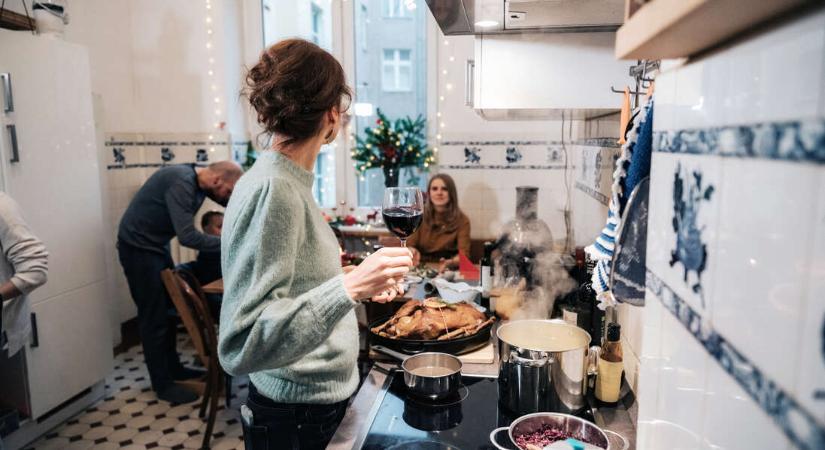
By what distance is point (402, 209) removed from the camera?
130cm

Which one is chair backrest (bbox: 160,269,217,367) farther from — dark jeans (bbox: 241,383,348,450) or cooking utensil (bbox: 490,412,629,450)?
cooking utensil (bbox: 490,412,629,450)

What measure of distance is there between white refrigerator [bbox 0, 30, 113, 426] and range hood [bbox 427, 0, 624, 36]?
2290 millimetres

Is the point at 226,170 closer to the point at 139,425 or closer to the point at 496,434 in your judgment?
the point at 139,425

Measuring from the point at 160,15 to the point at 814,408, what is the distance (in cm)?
503

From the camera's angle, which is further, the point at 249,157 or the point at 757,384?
the point at 249,157

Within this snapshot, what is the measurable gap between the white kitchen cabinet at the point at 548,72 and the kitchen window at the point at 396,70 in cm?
312

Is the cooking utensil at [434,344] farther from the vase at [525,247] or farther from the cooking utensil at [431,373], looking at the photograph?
the vase at [525,247]

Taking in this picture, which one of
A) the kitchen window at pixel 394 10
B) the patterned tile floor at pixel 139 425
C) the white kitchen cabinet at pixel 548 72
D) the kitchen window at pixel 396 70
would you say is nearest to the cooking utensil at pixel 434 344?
the white kitchen cabinet at pixel 548 72

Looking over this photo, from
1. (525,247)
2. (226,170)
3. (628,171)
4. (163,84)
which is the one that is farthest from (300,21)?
(628,171)

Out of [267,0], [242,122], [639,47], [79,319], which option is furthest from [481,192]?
[639,47]

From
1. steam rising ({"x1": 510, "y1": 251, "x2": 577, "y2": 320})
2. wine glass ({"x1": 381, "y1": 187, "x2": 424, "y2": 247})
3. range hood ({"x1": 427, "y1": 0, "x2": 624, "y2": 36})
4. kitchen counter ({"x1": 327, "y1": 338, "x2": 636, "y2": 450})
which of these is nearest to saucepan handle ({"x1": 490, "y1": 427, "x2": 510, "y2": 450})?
kitchen counter ({"x1": 327, "y1": 338, "x2": 636, "y2": 450})

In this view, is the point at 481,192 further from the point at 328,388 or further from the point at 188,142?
the point at 328,388

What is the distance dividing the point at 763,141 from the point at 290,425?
4.14 ft

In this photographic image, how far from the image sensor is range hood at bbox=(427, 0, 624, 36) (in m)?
1.34
